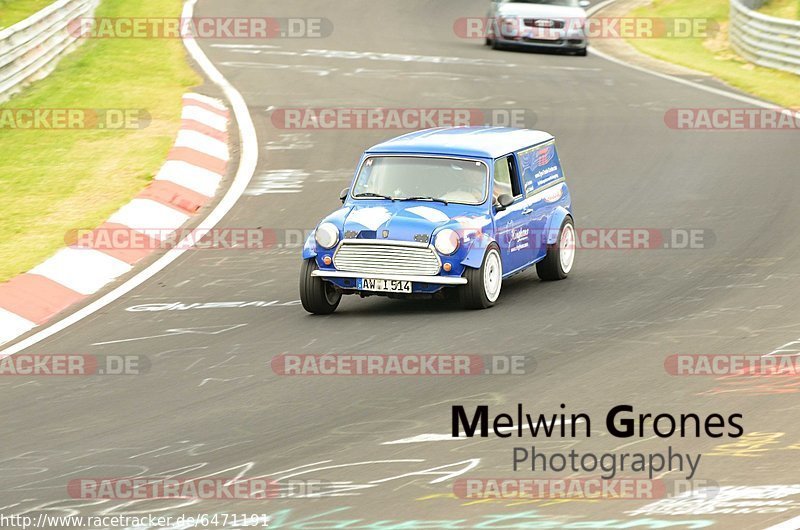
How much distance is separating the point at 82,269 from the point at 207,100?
8.09 metres

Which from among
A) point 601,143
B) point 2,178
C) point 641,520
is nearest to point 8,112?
point 2,178

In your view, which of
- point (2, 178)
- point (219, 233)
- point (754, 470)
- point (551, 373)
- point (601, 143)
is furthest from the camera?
point (601, 143)

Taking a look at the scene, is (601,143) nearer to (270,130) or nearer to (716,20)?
(270,130)

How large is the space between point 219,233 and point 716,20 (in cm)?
2204

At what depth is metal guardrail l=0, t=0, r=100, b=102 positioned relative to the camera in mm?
20562

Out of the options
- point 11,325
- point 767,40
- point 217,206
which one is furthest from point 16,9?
point 11,325

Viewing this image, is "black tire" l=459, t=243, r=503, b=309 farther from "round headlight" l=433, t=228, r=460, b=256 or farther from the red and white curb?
the red and white curb

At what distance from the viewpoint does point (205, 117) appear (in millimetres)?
19641

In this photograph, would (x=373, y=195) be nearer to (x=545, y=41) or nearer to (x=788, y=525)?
(x=788, y=525)

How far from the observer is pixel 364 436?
838 centimetres

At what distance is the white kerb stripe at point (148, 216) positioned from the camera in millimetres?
14666

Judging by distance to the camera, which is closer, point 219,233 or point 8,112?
point 219,233

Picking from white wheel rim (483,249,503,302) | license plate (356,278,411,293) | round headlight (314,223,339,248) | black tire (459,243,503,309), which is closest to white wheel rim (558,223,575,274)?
white wheel rim (483,249,503,302)

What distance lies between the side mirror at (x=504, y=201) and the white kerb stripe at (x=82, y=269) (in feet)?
12.4
